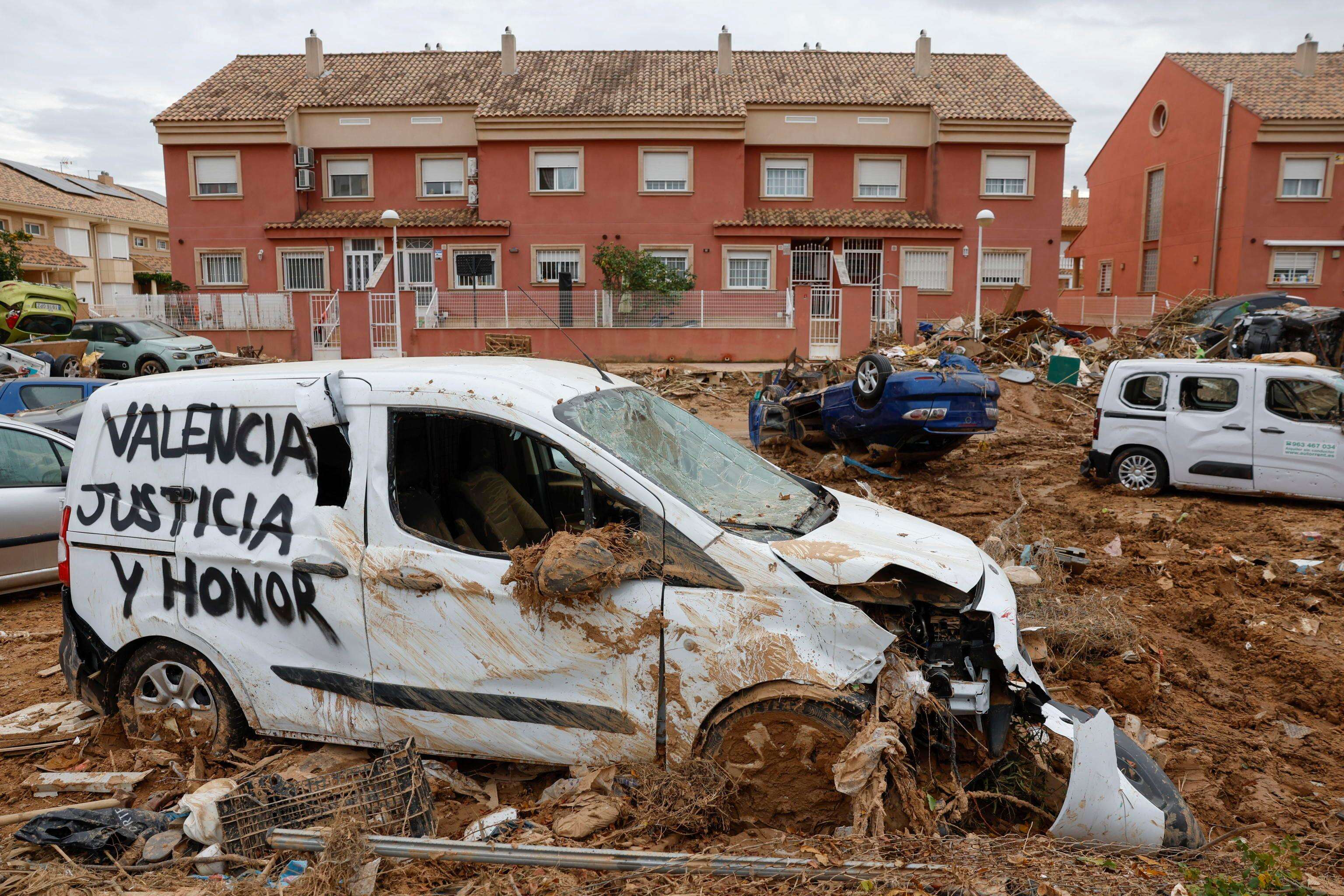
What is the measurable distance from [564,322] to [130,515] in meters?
20.9

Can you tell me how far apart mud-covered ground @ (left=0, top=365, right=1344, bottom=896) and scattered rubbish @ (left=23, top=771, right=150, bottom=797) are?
0.19ft

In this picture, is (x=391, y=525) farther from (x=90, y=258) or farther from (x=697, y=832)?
(x=90, y=258)

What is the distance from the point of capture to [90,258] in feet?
170

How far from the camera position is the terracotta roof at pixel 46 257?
1709 inches

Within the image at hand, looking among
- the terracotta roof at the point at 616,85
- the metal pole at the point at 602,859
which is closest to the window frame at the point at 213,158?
the terracotta roof at the point at 616,85

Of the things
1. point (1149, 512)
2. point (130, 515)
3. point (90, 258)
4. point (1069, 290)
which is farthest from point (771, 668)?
point (90, 258)

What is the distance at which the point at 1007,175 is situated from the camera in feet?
99.3

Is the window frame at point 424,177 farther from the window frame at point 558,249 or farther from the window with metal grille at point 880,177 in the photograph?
the window with metal grille at point 880,177

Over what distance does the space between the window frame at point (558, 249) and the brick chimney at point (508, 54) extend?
22.4 ft

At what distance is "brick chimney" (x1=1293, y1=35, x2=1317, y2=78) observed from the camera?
32.8m

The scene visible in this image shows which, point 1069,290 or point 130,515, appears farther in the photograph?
point 1069,290

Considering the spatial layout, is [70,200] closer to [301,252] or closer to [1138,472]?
[301,252]

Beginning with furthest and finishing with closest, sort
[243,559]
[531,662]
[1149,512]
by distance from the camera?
1. [1149,512]
2. [243,559]
3. [531,662]

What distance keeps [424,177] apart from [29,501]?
26397 millimetres
